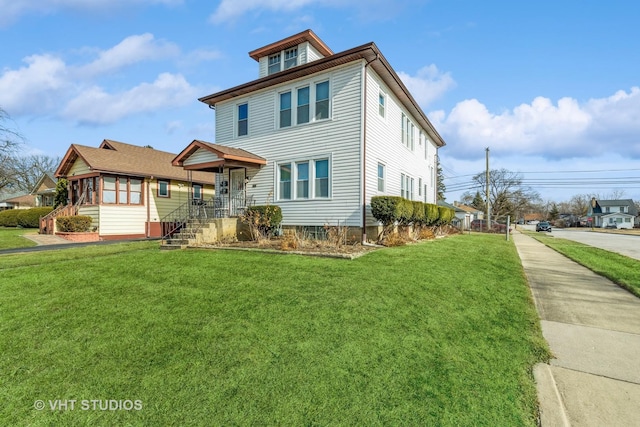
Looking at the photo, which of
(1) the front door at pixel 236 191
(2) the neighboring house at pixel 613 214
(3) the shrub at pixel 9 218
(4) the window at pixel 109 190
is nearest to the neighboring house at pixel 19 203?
(3) the shrub at pixel 9 218

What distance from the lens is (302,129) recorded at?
13.0 m

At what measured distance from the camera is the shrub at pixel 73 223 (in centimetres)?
1653

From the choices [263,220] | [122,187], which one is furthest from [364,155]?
[122,187]

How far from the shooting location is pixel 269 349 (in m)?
3.51

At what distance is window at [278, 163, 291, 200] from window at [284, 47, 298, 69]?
5.39 metres

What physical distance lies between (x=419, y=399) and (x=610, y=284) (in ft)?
24.9

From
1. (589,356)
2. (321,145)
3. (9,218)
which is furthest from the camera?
(9,218)

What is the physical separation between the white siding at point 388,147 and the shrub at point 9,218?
31238mm

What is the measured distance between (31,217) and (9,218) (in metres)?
3.46

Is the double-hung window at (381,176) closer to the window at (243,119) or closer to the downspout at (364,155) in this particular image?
the downspout at (364,155)

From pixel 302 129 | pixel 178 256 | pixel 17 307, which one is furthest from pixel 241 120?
pixel 17 307

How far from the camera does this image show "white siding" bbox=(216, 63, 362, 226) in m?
11.8

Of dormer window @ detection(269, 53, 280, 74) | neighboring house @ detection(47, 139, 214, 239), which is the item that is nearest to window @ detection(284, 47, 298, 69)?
dormer window @ detection(269, 53, 280, 74)

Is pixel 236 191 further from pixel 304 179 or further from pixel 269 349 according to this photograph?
pixel 269 349
